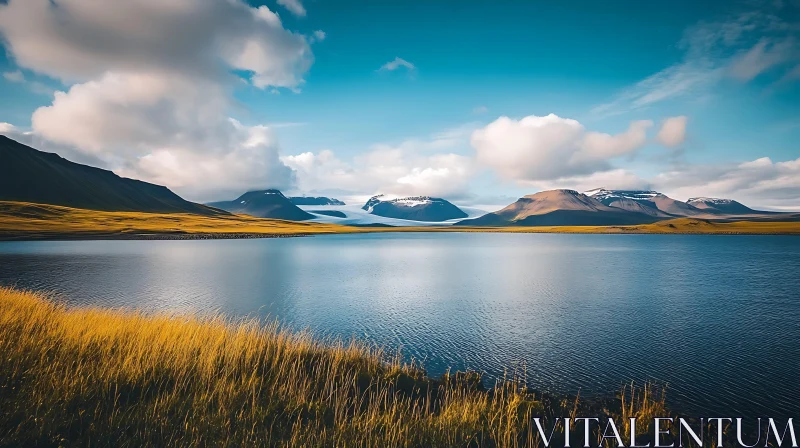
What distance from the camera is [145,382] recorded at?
32.6 ft

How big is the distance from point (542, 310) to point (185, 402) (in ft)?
97.0

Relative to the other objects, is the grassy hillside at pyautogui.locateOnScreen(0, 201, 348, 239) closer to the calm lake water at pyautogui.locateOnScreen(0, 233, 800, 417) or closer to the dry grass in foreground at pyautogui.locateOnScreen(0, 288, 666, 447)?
the calm lake water at pyautogui.locateOnScreen(0, 233, 800, 417)

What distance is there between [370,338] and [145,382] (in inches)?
641

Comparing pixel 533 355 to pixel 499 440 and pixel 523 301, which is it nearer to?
pixel 499 440

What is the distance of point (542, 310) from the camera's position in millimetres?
33188

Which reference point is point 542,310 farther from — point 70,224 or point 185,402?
point 70,224

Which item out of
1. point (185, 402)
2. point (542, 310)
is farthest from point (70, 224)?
point (185, 402)

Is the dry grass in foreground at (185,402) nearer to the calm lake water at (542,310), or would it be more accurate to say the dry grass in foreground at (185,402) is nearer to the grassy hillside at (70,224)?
the calm lake water at (542,310)

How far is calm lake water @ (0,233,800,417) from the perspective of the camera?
62.0 ft

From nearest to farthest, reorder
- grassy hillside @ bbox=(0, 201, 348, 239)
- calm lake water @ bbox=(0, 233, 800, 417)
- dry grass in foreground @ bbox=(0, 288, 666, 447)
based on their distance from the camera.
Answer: dry grass in foreground @ bbox=(0, 288, 666, 447) < calm lake water @ bbox=(0, 233, 800, 417) < grassy hillside @ bbox=(0, 201, 348, 239)

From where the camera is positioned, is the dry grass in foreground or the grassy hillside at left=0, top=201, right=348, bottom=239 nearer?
the dry grass in foreground

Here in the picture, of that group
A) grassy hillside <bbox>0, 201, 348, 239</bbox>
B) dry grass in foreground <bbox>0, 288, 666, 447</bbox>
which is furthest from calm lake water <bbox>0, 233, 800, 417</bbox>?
grassy hillside <bbox>0, 201, 348, 239</bbox>

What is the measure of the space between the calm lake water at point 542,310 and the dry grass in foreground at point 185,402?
22.0 feet

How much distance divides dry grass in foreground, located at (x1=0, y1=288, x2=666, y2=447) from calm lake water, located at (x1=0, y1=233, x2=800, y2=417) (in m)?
6.69
